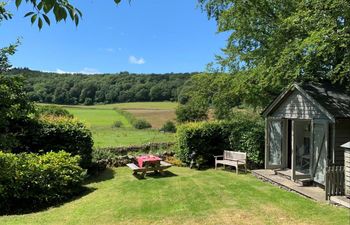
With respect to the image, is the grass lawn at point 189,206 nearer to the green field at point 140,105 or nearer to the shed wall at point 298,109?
the shed wall at point 298,109

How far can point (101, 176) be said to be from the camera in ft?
49.8

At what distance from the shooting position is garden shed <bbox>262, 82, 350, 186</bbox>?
1039 centimetres

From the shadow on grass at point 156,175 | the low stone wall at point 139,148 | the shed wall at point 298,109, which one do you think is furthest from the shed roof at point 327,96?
the low stone wall at point 139,148

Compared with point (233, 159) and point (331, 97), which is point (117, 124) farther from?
point (331, 97)

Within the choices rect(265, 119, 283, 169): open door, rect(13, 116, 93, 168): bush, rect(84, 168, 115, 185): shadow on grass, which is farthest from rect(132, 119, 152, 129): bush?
rect(265, 119, 283, 169): open door

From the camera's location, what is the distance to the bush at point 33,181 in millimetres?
10406

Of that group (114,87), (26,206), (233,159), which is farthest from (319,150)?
(114,87)

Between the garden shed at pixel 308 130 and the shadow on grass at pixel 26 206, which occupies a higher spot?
the garden shed at pixel 308 130

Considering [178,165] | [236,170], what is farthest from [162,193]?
[178,165]

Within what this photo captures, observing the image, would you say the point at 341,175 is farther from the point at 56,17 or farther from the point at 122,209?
the point at 56,17

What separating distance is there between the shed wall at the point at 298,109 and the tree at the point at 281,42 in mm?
1031

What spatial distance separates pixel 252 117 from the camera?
22.0m

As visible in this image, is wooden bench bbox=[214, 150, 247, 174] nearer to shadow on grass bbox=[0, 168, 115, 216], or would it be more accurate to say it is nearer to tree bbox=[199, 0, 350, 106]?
tree bbox=[199, 0, 350, 106]

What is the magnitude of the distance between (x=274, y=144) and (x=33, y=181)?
9.28 meters
